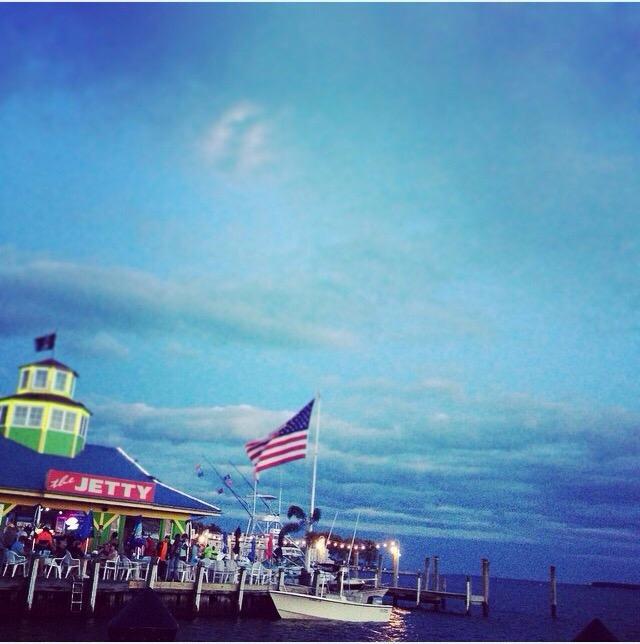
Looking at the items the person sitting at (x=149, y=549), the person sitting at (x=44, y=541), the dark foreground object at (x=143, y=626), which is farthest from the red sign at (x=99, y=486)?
the dark foreground object at (x=143, y=626)

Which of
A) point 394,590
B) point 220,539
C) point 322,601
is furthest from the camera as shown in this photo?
point 394,590

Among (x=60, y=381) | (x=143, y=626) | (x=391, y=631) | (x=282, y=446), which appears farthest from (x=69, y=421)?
(x=143, y=626)

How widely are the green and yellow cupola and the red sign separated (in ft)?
18.2

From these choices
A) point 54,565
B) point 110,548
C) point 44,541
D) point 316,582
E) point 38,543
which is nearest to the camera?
point 54,565

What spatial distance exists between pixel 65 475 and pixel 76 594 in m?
5.89

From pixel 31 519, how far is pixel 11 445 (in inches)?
153

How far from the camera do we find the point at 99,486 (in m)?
29.7

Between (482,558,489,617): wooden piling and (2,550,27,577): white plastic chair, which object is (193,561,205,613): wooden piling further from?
(482,558,489,617): wooden piling

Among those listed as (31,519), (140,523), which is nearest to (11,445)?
(31,519)

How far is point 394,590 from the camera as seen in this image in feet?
173

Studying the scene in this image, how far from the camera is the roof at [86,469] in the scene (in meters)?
28.8

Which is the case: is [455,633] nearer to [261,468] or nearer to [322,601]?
[322,601]

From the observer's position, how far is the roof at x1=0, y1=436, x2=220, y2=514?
28.8m

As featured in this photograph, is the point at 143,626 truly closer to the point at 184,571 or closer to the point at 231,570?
the point at 184,571
